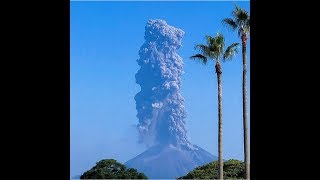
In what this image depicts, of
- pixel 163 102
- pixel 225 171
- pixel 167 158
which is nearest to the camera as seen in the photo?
pixel 225 171

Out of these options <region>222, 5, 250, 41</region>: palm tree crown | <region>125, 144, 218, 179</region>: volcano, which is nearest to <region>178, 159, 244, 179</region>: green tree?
<region>222, 5, 250, 41</region>: palm tree crown

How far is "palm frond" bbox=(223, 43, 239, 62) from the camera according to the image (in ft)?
50.0

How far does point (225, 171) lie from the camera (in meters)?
19.9

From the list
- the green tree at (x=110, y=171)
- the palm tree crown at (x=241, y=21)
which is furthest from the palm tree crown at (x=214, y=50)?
the green tree at (x=110, y=171)

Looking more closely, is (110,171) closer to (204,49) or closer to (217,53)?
(204,49)

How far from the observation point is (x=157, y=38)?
40.0 metres

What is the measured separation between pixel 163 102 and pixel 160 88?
1090mm

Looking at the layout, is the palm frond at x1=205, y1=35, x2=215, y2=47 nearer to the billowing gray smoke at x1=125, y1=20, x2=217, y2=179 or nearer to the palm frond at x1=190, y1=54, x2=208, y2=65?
the palm frond at x1=190, y1=54, x2=208, y2=65

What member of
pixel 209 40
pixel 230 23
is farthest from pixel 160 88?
pixel 230 23

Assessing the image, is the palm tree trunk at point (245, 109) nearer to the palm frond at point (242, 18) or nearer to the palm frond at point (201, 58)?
the palm frond at point (242, 18)
